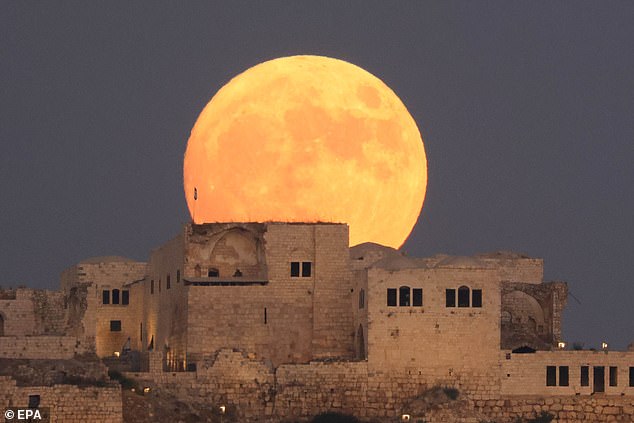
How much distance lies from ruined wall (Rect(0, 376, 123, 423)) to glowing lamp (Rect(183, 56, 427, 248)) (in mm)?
10392

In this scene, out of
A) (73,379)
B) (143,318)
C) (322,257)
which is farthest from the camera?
(143,318)

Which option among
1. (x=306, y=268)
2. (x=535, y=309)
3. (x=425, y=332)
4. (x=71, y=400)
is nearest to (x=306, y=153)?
(x=306, y=268)

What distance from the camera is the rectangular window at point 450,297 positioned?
275ft

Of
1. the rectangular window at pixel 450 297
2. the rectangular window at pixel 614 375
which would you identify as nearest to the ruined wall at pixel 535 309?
the rectangular window at pixel 614 375

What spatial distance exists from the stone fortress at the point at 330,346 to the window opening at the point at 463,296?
7cm

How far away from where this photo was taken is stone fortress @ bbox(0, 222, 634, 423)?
82.9 meters

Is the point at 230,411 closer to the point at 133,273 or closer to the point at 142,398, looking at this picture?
the point at 142,398

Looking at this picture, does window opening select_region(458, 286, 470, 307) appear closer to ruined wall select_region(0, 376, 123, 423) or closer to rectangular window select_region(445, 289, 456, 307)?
rectangular window select_region(445, 289, 456, 307)

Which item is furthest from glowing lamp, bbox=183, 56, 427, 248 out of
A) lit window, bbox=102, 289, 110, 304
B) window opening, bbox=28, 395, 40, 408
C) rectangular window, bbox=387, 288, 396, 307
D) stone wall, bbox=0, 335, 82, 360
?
window opening, bbox=28, 395, 40, 408

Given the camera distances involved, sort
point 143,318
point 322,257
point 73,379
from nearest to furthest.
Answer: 1. point 73,379
2. point 322,257
3. point 143,318

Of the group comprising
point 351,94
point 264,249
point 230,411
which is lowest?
point 230,411

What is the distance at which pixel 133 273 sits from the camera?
93062mm

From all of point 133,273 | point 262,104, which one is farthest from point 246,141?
point 133,273

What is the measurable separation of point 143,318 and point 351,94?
11.2 meters
